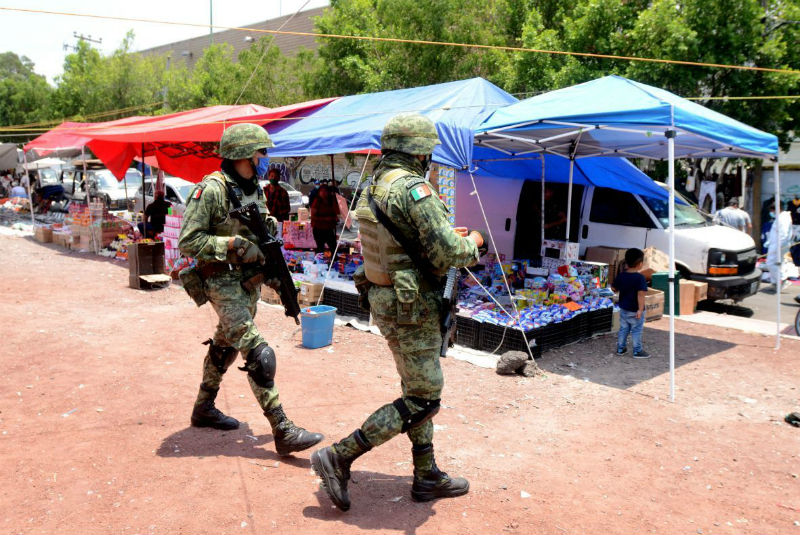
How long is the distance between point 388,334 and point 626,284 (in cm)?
395

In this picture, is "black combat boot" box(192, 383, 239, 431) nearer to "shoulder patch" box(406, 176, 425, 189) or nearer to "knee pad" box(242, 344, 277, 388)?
"knee pad" box(242, 344, 277, 388)

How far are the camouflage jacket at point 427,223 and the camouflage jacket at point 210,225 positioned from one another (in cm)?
119

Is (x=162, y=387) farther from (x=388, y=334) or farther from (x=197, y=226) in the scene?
(x=388, y=334)

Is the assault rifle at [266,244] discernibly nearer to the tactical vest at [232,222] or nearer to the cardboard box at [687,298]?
the tactical vest at [232,222]

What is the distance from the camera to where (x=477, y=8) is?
16.2 m

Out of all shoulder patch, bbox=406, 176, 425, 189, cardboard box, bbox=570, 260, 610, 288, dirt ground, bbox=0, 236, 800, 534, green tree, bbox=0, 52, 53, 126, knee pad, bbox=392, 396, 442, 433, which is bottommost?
dirt ground, bbox=0, 236, 800, 534

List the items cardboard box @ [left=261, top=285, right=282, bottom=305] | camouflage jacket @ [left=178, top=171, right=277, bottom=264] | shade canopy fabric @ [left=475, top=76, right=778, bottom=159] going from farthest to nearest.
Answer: cardboard box @ [left=261, top=285, right=282, bottom=305]
shade canopy fabric @ [left=475, top=76, right=778, bottom=159]
camouflage jacket @ [left=178, top=171, right=277, bottom=264]

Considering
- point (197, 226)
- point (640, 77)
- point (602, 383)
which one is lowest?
point (602, 383)

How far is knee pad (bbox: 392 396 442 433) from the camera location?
3.23 m

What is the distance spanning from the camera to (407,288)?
10.3 ft

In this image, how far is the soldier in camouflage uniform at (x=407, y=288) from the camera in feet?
10.3

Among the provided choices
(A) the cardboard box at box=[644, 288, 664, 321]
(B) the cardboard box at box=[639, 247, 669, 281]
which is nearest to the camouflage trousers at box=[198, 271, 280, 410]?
(A) the cardboard box at box=[644, 288, 664, 321]

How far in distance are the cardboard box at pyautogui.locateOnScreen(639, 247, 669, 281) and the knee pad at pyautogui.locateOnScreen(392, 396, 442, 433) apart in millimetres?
6309

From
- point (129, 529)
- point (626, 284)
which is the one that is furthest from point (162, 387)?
point (626, 284)
